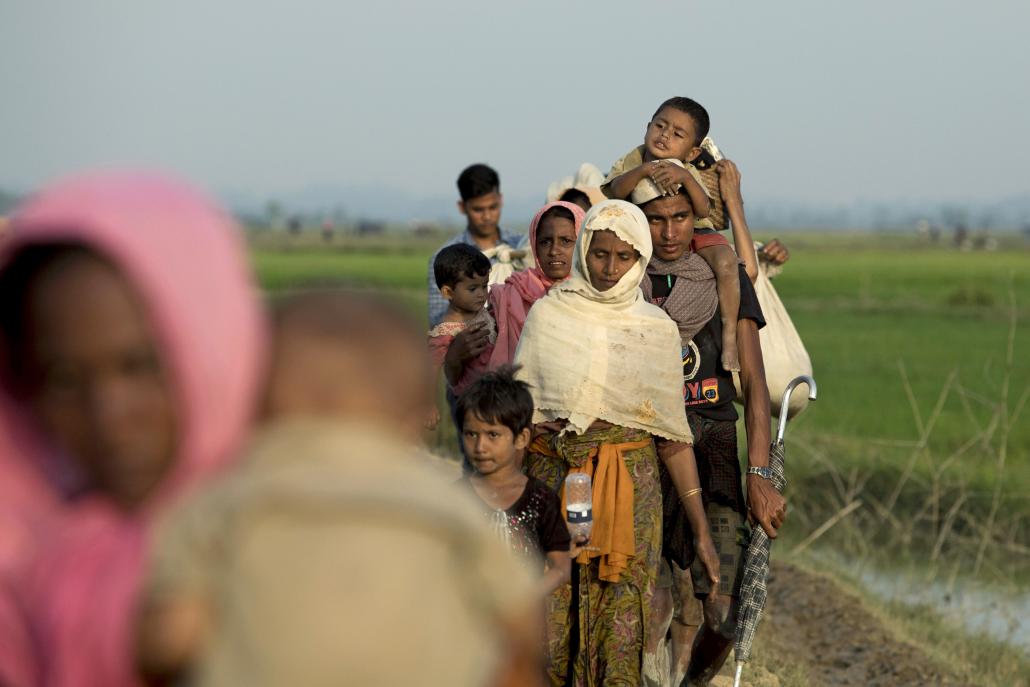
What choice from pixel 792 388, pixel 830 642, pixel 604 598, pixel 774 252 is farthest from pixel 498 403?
pixel 830 642

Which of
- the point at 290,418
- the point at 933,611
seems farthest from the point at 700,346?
the point at 933,611

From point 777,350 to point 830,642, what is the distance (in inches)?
141

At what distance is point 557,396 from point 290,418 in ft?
11.5

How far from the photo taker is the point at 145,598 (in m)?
1.44

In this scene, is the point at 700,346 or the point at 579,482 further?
the point at 700,346

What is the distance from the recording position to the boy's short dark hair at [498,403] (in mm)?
4590

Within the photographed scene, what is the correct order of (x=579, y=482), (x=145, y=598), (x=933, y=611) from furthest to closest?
(x=933, y=611) < (x=579, y=482) < (x=145, y=598)

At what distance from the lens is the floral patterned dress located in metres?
5.08

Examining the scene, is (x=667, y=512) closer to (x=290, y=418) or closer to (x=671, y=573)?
(x=671, y=573)

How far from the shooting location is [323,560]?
141cm

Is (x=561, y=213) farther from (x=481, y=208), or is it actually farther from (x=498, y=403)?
(x=481, y=208)

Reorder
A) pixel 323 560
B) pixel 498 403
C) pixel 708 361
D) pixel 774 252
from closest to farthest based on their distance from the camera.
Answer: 1. pixel 323 560
2. pixel 498 403
3. pixel 708 361
4. pixel 774 252

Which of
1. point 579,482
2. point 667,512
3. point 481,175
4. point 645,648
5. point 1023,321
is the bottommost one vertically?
point 1023,321

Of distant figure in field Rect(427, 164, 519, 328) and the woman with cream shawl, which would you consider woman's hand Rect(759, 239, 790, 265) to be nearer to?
the woman with cream shawl
